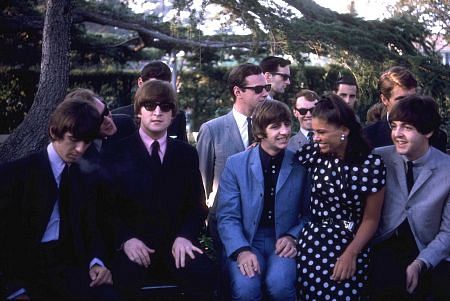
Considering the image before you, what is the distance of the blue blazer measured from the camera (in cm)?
434

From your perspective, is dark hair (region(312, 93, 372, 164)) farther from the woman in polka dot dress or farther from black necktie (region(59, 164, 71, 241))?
black necktie (region(59, 164, 71, 241))

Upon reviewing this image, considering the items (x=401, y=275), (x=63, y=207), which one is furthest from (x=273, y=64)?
(x=63, y=207)

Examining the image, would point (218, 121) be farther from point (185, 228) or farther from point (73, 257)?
point (73, 257)

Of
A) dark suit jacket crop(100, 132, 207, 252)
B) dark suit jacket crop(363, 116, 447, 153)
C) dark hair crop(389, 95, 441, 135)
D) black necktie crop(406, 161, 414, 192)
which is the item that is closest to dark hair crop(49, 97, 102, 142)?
dark suit jacket crop(100, 132, 207, 252)

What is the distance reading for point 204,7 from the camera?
1069 centimetres

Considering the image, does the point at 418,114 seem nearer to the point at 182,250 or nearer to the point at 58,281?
the point at 182,250

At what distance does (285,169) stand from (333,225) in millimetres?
563

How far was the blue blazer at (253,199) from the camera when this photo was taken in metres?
4.34

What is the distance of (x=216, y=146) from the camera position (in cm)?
533

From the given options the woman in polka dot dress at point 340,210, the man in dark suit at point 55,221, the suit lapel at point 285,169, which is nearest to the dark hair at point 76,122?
the man in dark suit at point 55,221

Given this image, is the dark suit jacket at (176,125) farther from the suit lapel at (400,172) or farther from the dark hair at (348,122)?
the suit lapel at (400,172)

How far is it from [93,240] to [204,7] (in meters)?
7.55

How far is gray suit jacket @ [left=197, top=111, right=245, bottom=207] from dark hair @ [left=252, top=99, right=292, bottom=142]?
0.86 m

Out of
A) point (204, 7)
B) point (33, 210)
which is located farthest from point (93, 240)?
point (204, 7)
